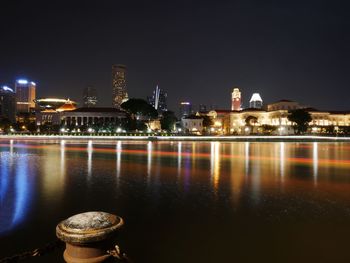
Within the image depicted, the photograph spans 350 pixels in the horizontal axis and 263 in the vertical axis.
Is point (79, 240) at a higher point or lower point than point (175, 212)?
higher

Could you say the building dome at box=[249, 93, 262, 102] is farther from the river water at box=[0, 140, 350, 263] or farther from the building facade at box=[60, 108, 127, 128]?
the river water at box=[0, 140, 350, 263]

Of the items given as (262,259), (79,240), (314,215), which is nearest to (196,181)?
(314,215)

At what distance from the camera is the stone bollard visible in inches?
114

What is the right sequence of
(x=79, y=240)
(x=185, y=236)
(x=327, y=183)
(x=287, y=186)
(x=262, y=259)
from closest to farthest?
(x=79, y=240)
(x=262, y=259)
(x=185, y=236)
(x=287, y=186)
(x=327, y=183)

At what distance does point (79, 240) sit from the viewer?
114 inches

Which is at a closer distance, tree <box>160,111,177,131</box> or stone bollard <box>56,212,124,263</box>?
stone bollard <box>56,212,124,263</box>

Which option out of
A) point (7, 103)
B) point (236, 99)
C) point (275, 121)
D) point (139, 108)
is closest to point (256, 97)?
point (236, 99)

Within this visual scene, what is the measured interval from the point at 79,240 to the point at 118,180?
1317cm

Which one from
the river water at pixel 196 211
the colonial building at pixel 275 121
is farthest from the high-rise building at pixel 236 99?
the river water at pixel 196 211

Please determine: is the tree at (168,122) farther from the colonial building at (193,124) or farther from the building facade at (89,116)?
the building facade at (89,116)

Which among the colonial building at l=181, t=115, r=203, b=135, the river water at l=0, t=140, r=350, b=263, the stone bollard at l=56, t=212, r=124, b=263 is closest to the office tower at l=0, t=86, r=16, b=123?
the colonial building at l=181, t=115, r=203, b=135

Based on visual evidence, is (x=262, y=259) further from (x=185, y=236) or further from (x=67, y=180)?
(x=67, y=180)

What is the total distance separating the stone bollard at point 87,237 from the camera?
290cm

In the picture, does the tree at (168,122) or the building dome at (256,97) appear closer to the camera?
the tree at (168,122)
